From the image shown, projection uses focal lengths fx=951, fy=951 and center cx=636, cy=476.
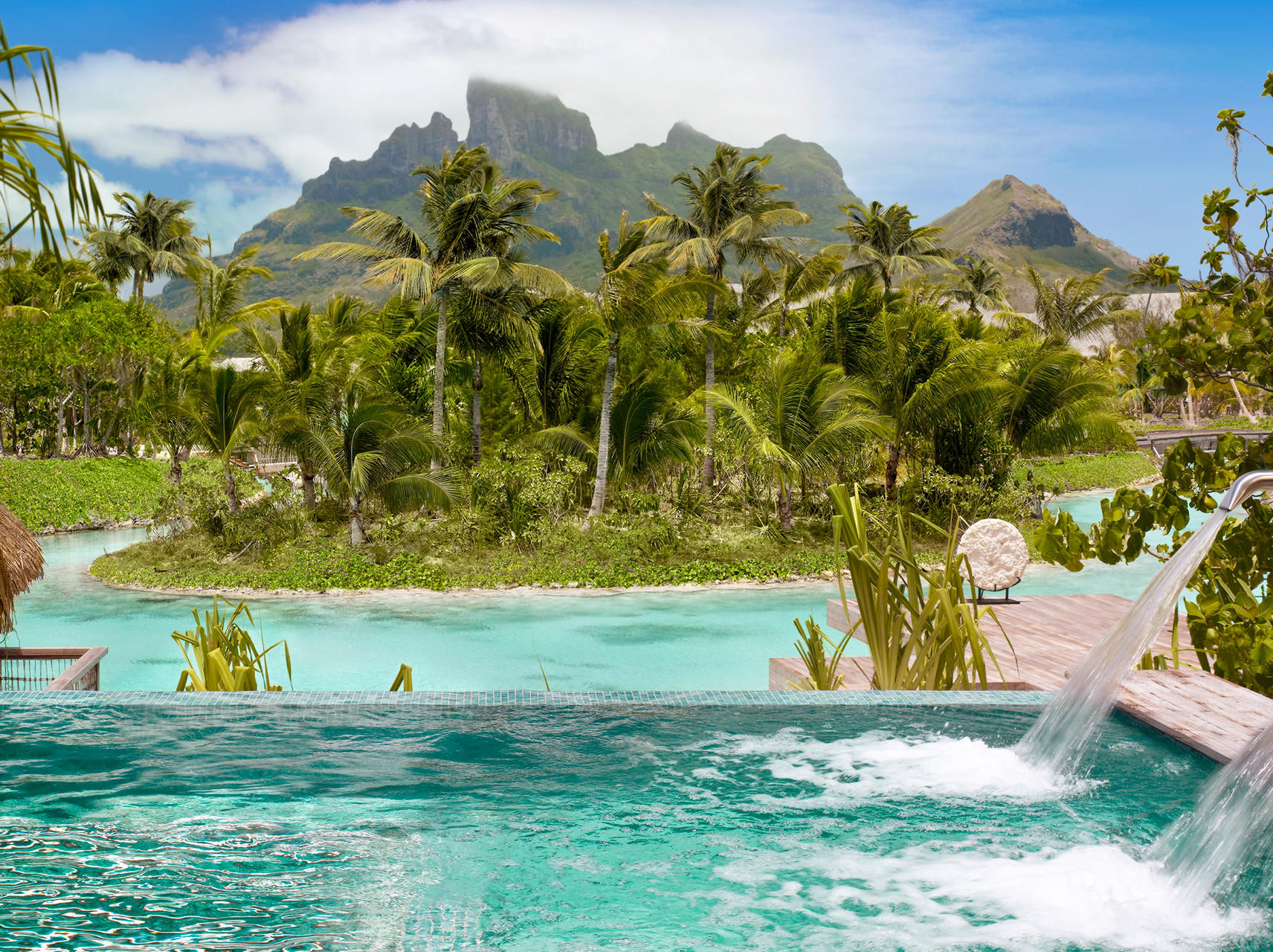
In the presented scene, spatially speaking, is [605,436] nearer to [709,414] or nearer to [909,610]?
[709,414]

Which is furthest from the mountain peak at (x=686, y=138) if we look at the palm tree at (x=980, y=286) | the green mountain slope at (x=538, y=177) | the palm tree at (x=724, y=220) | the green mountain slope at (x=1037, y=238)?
the palm tree at (x=724, y=220)

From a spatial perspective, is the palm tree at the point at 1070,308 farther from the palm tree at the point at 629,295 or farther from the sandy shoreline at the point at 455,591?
the sandy shoreline at the point at 455,591

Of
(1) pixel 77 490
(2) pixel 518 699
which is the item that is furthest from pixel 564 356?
(2) pixel 518 699

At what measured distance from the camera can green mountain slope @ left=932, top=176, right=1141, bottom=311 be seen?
94.4m

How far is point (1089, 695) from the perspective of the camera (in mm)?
3596

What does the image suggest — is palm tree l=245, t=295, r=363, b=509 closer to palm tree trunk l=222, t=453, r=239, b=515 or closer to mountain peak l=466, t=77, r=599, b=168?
palm tree trunk l=222, t=453, r=239, b=515

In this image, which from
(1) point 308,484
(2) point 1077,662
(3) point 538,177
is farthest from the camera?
(3) point 538,177

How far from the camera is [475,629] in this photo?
348 inches

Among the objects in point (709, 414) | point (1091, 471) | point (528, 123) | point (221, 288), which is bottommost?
point (1091, 471)

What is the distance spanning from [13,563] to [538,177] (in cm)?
8582

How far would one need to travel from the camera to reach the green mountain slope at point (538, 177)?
82125 millimetres

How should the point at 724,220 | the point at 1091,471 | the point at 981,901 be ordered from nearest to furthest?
the point at 981,901, the point at 724,220, the point at 1091,471

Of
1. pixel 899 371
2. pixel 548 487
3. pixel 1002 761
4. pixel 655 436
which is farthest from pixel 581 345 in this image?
pixel 1002 761

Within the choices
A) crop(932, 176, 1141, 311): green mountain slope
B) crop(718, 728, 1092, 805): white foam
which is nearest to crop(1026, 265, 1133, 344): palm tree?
crop(718, 728, 1092, 805): white foam
